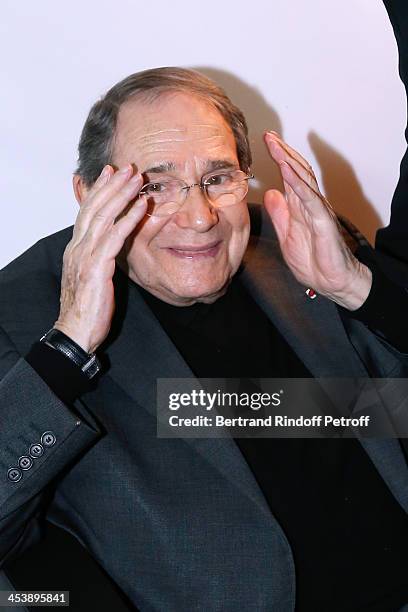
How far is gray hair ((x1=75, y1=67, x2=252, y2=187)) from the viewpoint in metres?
1.97

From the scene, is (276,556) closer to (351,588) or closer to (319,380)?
(351,588)

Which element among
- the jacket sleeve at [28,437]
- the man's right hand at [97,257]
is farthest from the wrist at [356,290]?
Answer: the jacket sleeve at [28,437]

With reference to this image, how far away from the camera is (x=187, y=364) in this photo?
1.99 metres

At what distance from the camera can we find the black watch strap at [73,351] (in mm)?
1729

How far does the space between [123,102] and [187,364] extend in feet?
1.73

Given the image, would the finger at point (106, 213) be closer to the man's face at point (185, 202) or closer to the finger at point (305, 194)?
the man's face at point (185, 202)

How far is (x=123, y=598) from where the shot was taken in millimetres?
1810

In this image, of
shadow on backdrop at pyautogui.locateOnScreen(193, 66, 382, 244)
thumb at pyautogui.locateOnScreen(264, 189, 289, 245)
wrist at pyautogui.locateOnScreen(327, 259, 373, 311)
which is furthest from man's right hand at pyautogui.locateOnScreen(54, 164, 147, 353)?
shadow on backdrop at pyautogui.locateOnScreen(193, 66, 382, 244)

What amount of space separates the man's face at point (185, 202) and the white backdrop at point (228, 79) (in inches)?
16.2

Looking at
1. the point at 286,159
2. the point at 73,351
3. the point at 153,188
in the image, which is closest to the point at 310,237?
the point at 286,159

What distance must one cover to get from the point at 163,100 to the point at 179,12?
1.85ft

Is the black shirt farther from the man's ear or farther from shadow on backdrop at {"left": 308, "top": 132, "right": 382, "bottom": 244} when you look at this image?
shadow on backdrop at {"left": 308, "top": 132, "right": 382, "bottom": 244}

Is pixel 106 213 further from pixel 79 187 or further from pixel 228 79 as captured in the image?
pixel 228 79

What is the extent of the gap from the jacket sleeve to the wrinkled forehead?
1.58ft
